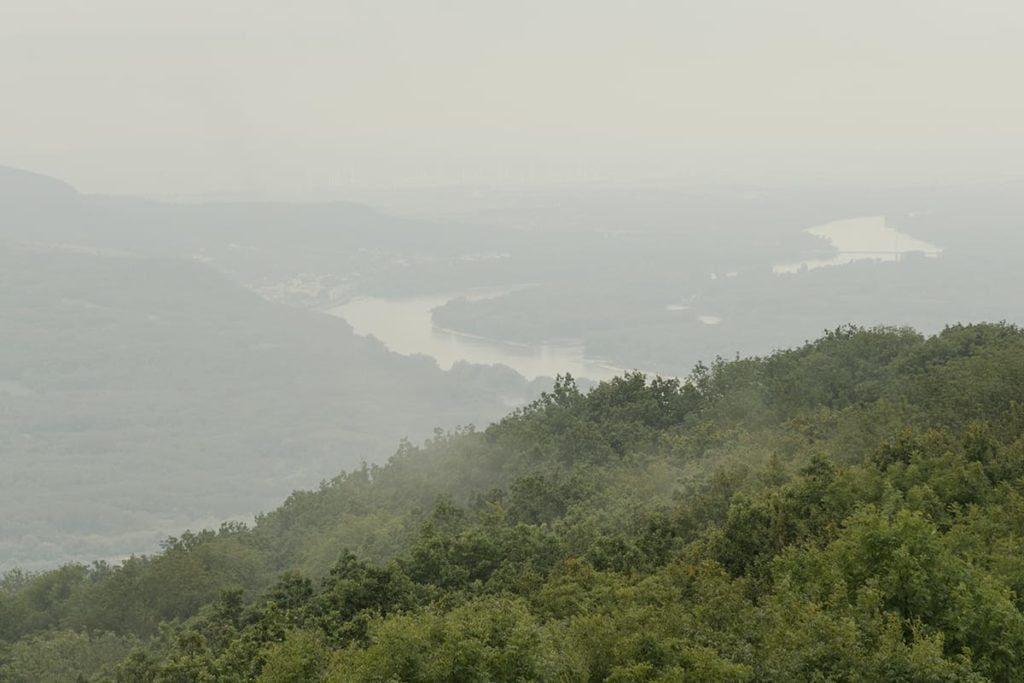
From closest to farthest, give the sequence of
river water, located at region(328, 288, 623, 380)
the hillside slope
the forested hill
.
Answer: the forested hill → the hillside slope → river water, located at region(328, 288, 623, 380)

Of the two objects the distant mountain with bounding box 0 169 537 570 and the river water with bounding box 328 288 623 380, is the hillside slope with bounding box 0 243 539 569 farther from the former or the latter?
the river water with bounding box 328 288 623 380

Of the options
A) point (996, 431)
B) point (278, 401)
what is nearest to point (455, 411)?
point (278, 401)

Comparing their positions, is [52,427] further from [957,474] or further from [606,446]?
[957,474]

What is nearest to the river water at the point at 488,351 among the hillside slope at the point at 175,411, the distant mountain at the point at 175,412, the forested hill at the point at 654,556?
the distant mountain at the point at 175,412

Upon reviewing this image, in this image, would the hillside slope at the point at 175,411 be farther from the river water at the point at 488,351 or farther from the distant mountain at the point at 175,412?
the river water at the point at 488,351

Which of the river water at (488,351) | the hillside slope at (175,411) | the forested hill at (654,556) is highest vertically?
the forested hill at (654,556)

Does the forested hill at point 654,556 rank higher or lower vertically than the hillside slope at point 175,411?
higher

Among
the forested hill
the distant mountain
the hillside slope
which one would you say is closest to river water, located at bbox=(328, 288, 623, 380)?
the distant mountain

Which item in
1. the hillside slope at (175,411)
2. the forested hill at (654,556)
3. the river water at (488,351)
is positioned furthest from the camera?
the river water at (488,351)

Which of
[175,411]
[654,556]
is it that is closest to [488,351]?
[175,411]
